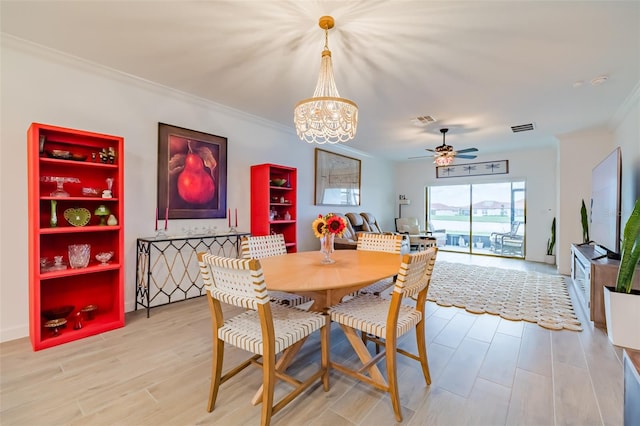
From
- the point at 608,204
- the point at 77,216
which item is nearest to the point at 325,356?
the point at 77,216

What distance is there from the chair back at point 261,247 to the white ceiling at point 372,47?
5.67ft

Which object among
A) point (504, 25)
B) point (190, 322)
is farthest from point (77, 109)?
point (504, 25)

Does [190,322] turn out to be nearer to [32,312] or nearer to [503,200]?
[32,312]

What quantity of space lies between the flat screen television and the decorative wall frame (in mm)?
3025

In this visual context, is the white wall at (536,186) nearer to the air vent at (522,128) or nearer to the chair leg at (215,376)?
the air vent at (522,128)

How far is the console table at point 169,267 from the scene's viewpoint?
317cm

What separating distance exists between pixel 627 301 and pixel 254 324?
3156 mm

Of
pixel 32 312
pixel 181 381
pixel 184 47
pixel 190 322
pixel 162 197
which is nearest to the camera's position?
pixel 181 381

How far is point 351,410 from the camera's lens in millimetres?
1648

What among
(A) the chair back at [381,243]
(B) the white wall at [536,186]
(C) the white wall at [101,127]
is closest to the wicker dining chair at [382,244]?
(A) the chair back at [381,243]

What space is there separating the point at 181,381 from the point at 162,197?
7.14ft

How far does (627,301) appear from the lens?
241cm

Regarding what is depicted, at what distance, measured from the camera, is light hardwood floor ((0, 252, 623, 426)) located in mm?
1595

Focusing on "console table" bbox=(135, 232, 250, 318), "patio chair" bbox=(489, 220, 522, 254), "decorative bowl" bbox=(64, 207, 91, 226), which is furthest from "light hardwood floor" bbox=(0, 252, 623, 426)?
"patio chair" bbox=(489, 220, 522, 254)
